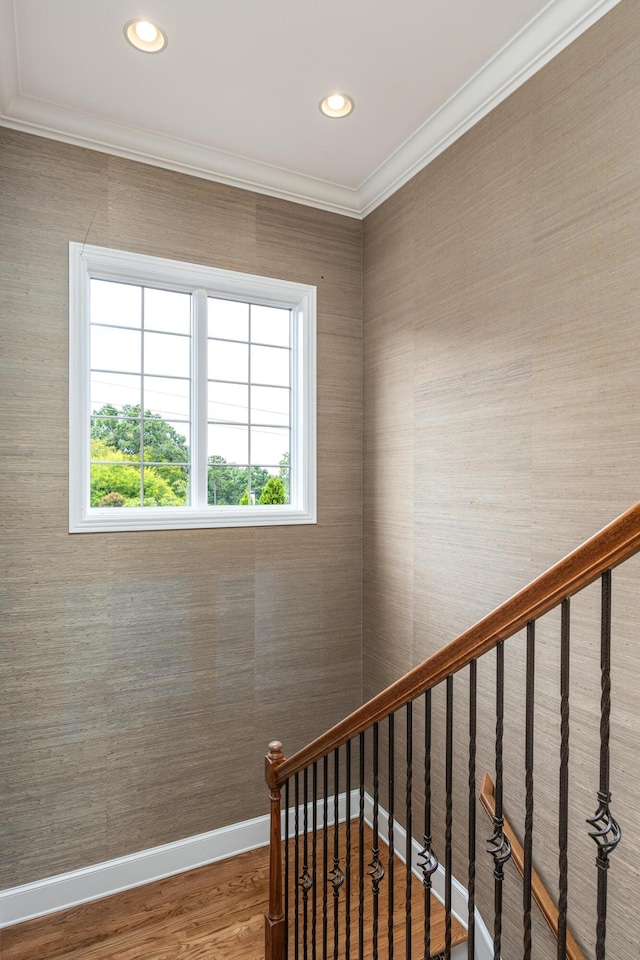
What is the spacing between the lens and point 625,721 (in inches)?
65.1

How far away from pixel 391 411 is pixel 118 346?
129 centimetres

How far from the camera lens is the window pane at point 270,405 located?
2.93 m

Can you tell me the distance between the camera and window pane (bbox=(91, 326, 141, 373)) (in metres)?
2.57

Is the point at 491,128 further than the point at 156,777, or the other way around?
the point at 156,777

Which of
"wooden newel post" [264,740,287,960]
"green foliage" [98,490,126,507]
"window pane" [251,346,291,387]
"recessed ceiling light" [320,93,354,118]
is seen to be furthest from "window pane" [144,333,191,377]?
"wooden newel post" [264,740,287,960]

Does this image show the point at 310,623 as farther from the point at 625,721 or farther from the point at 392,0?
the point at 392,0

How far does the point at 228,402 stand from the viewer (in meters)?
2.86

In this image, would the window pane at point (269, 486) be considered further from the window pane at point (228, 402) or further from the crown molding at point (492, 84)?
the crown molding at point (492, 84)

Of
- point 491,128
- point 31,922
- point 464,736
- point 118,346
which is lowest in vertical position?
point 31,922

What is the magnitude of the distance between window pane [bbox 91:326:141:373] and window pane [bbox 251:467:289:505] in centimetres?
75

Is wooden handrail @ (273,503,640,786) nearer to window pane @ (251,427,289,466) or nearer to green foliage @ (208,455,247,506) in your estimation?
green foliage @ (208,455,247,506)

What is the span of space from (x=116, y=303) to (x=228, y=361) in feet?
1.85

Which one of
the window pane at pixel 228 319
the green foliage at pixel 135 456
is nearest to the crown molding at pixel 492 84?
the window pane at pixel 228 319

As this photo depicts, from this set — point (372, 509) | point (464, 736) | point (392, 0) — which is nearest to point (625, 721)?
point (464, 736)
